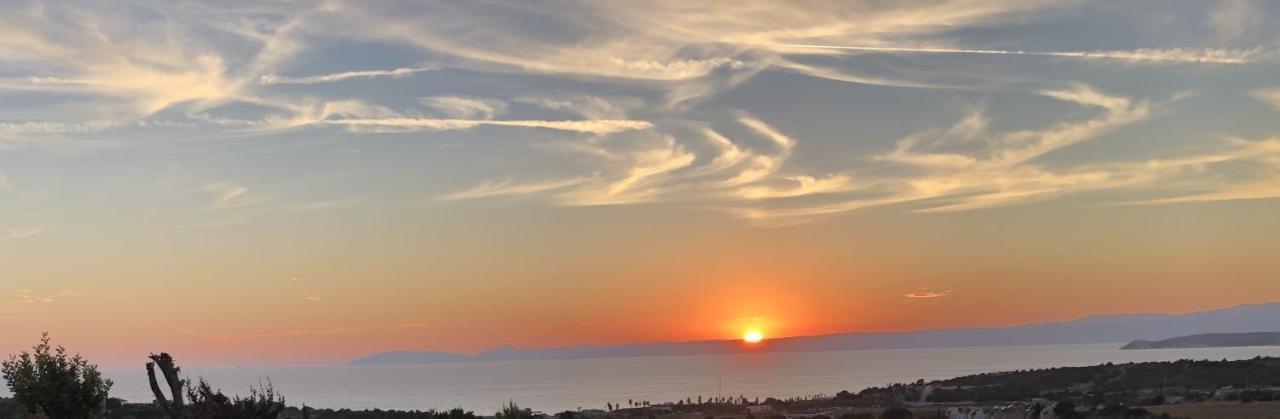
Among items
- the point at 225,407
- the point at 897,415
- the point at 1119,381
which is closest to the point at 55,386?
the point at 225,407

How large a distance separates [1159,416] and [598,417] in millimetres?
23693

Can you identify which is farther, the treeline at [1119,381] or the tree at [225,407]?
the treeline at [1119,381]

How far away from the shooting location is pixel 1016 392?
63844 mm

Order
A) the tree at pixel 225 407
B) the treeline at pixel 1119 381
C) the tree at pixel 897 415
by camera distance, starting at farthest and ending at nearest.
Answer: the treeline at pixel 1119 381 < the tree at pixel 897 415 < the tree at pixel 225 407

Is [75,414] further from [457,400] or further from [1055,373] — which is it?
[457,400]

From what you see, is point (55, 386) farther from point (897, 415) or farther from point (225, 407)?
point (897, 415)

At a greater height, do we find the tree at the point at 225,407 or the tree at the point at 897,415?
the tree at the point at 225,407

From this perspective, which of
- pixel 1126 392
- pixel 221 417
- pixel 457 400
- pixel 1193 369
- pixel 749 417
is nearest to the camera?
pixel 221 417

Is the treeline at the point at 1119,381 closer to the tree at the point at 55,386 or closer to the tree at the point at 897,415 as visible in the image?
the tree at the point at 897,415

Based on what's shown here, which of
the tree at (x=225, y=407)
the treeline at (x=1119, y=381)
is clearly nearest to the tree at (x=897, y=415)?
the treeline at (x=1119, y=381)

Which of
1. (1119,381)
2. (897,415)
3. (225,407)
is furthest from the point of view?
(1119,381)

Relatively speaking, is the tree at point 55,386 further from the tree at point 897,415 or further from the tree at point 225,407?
the tree at point 897,415

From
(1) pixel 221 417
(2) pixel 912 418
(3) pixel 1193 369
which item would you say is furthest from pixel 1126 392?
(1) pixel 221 417

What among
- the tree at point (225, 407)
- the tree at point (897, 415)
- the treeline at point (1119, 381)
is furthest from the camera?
the treeline at point (1119, 381)
